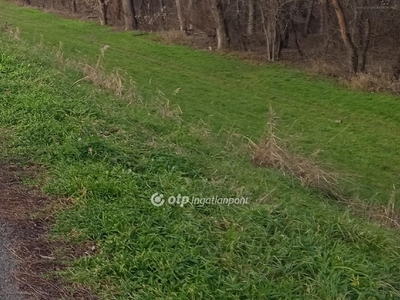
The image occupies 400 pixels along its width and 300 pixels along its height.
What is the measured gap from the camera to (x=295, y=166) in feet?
25.5

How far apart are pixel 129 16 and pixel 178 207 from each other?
81.3 ft

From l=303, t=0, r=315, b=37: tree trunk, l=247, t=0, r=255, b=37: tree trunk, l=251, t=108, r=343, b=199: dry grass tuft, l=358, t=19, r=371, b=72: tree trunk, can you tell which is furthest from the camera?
l=303, t=0, r=315, b=37: tree trunk

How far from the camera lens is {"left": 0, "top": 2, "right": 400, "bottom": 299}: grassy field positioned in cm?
387

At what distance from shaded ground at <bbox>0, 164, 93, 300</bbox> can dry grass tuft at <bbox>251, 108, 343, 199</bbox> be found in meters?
3.67

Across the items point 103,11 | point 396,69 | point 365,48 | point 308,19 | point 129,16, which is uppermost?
point 103,11

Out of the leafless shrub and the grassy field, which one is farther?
the leafless shrub

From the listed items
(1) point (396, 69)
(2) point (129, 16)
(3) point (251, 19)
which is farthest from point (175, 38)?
(1) point (396, 69)

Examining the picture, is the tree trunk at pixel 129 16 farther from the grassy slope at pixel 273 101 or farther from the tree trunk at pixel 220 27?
the tree trunk at pixel 220 27

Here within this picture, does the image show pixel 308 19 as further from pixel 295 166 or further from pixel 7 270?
pixel 7 270

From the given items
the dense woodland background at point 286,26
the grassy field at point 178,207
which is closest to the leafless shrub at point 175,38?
the dense woodland background at point 286,26

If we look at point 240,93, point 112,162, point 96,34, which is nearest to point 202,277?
point 112,162

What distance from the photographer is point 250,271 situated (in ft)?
13.0

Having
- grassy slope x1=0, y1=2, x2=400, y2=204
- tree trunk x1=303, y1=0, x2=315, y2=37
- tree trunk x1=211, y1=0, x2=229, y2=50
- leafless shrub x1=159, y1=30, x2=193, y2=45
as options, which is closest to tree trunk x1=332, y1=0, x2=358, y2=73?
grassy slope x1=0, y1=2, x2=400, y2=204

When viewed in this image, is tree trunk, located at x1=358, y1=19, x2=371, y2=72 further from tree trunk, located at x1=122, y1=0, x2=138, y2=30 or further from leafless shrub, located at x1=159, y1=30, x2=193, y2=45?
tree trunk, located at x1=122, y1=0, x2=138, y2=30
